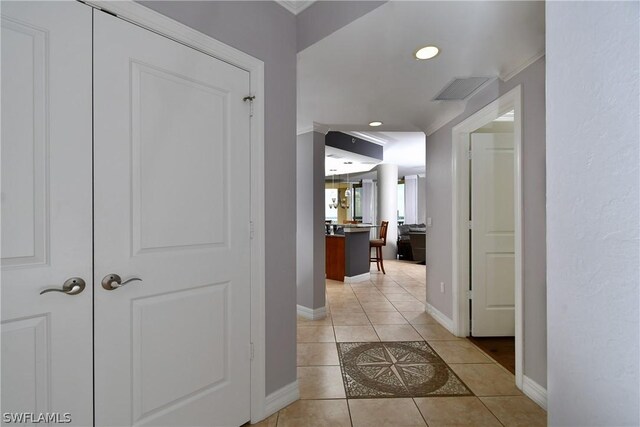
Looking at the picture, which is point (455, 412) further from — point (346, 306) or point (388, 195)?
point (388, 195)

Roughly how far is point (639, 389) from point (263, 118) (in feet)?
6.01

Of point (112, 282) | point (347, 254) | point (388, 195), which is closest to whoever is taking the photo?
point (112, 282)

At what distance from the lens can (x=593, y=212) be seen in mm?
578

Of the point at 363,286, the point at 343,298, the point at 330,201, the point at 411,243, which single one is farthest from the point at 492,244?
the point at 330,201

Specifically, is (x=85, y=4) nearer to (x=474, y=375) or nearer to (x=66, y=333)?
(x=66, y=333)

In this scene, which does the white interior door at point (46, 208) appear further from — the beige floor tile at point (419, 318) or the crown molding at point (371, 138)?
the crown molding at point (371, 138)

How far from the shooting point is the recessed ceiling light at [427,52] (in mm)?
2033

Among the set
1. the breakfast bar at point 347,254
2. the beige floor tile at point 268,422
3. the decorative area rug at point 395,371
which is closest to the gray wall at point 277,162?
the beige floor tile at point 268,422

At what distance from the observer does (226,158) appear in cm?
169

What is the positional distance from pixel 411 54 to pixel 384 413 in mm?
2375

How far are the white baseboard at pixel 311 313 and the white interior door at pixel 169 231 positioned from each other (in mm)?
1942

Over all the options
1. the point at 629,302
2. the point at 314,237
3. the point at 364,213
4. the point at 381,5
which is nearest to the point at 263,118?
the point at 381,5

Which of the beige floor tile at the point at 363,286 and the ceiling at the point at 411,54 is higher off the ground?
the ceiling at the point at 411,54

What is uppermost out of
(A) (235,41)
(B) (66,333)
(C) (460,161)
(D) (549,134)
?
(A) (235,41)
